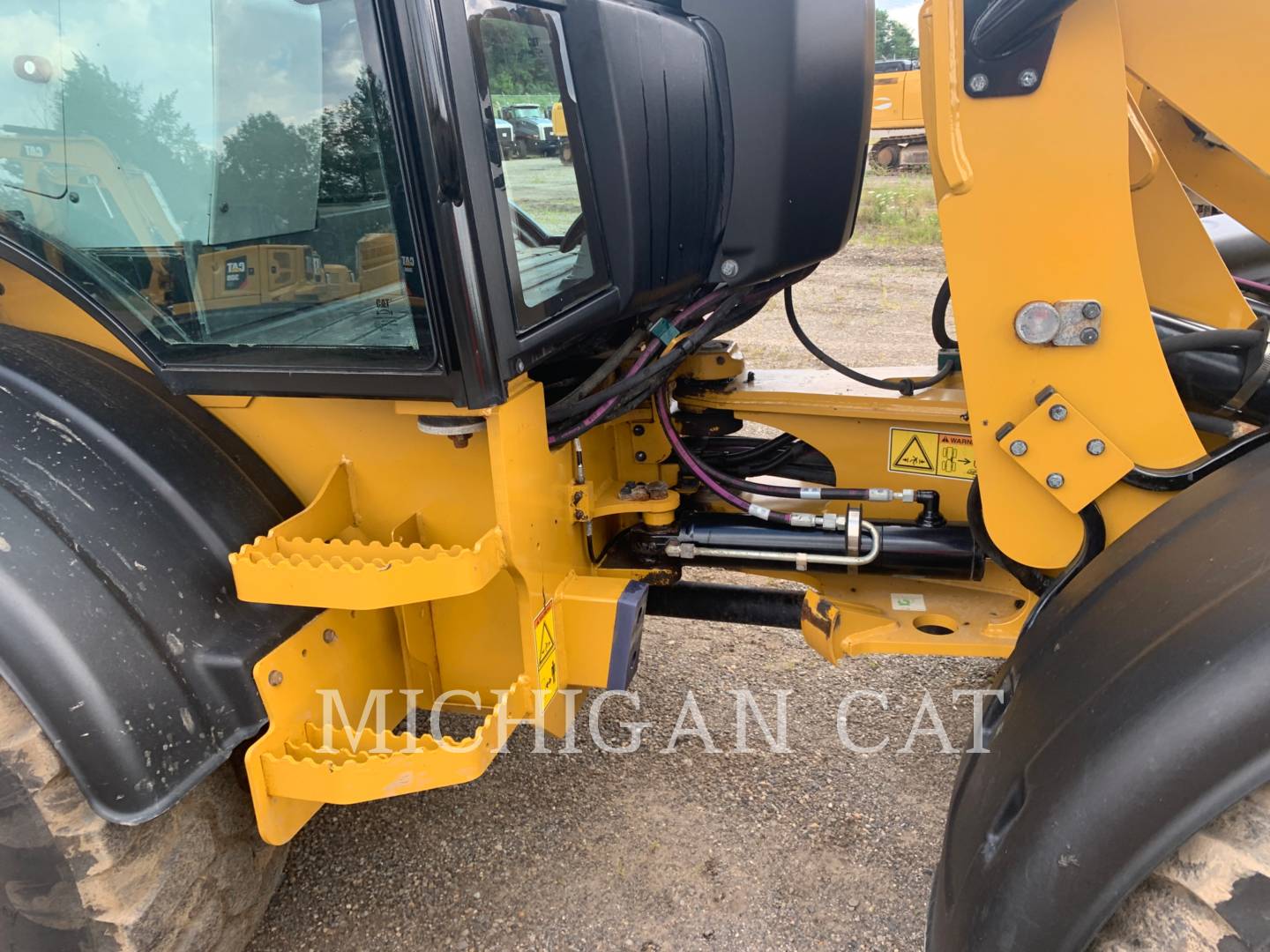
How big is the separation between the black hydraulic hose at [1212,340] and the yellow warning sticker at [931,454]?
1.91 feet

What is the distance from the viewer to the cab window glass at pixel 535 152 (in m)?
1.32

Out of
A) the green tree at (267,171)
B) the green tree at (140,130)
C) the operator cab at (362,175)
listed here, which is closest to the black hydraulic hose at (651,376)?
the operator cab at (362,175)

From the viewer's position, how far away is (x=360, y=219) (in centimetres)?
132

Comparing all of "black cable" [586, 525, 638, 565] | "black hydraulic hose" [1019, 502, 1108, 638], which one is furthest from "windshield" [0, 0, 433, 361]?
"black hydraulic hose" [1019, 502, 1108, 638]

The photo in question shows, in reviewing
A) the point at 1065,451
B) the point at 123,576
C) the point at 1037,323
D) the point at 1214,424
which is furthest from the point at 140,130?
the point at 1214,424

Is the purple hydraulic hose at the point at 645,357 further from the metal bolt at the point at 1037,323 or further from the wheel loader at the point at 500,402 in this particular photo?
the metal bolt at the point at 1037,323

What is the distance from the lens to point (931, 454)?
2078mm

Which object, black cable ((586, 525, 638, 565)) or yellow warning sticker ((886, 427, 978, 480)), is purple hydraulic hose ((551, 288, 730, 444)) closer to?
black cable ((586, 525, 638, 565))

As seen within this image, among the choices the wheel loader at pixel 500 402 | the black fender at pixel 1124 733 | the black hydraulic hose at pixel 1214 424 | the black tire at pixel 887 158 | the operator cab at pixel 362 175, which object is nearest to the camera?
the black fender at pixel 1124 733

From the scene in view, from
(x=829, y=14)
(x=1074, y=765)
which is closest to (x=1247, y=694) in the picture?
(x=1074, y=765)

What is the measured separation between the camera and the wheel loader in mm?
1143

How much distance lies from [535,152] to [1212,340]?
1.14 metres

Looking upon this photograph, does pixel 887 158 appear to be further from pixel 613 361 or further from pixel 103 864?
pixel 103 864

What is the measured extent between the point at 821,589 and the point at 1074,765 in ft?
3.60
